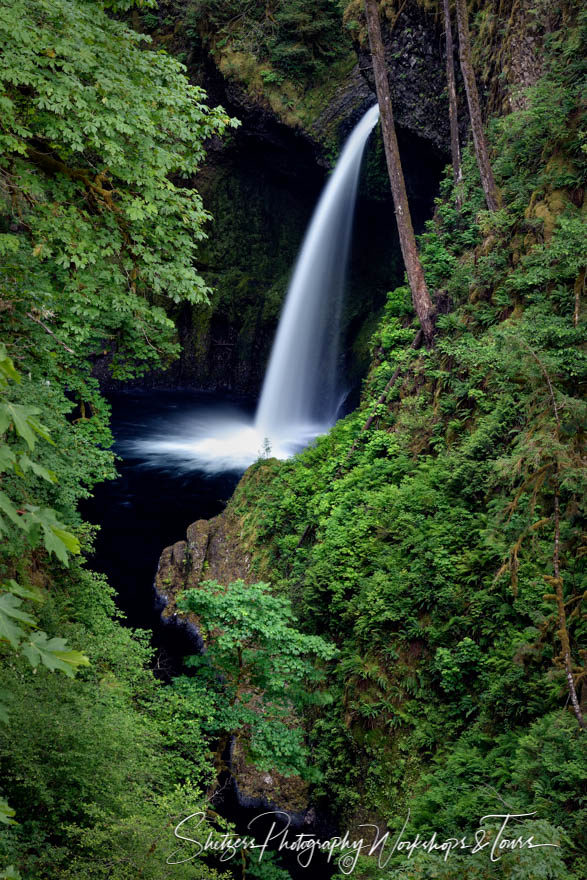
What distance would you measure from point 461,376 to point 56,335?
19.8 ft

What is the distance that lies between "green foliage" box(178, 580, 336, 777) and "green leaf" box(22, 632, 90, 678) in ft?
15.1

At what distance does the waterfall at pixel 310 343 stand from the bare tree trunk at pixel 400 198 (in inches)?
400

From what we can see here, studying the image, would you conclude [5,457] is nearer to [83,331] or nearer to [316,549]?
[83,331]

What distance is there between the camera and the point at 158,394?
27.8 m

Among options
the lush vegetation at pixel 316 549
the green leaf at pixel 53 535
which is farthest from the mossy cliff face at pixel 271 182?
the green leaf at pixel 53 535

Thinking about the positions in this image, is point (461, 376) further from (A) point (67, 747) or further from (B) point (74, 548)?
(B) point (74, 548)

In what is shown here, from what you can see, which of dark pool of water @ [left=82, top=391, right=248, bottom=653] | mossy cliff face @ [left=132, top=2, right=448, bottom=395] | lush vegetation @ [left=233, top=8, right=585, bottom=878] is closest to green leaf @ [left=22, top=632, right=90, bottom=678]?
lush vegetation @ [left=233, top=8, right=585, bottom=878]

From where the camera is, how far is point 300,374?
2436 cm

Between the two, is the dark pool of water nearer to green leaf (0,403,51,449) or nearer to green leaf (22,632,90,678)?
green leaf (22,632,90,678)

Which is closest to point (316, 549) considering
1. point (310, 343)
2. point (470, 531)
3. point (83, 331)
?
point (470, 531)

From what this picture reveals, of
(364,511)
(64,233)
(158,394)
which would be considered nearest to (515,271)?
(364,511)

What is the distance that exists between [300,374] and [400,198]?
12604 mm

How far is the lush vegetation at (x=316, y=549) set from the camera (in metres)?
5.11

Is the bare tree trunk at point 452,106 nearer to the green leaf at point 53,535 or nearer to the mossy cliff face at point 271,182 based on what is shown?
the mossy cliff face at point 271,182
